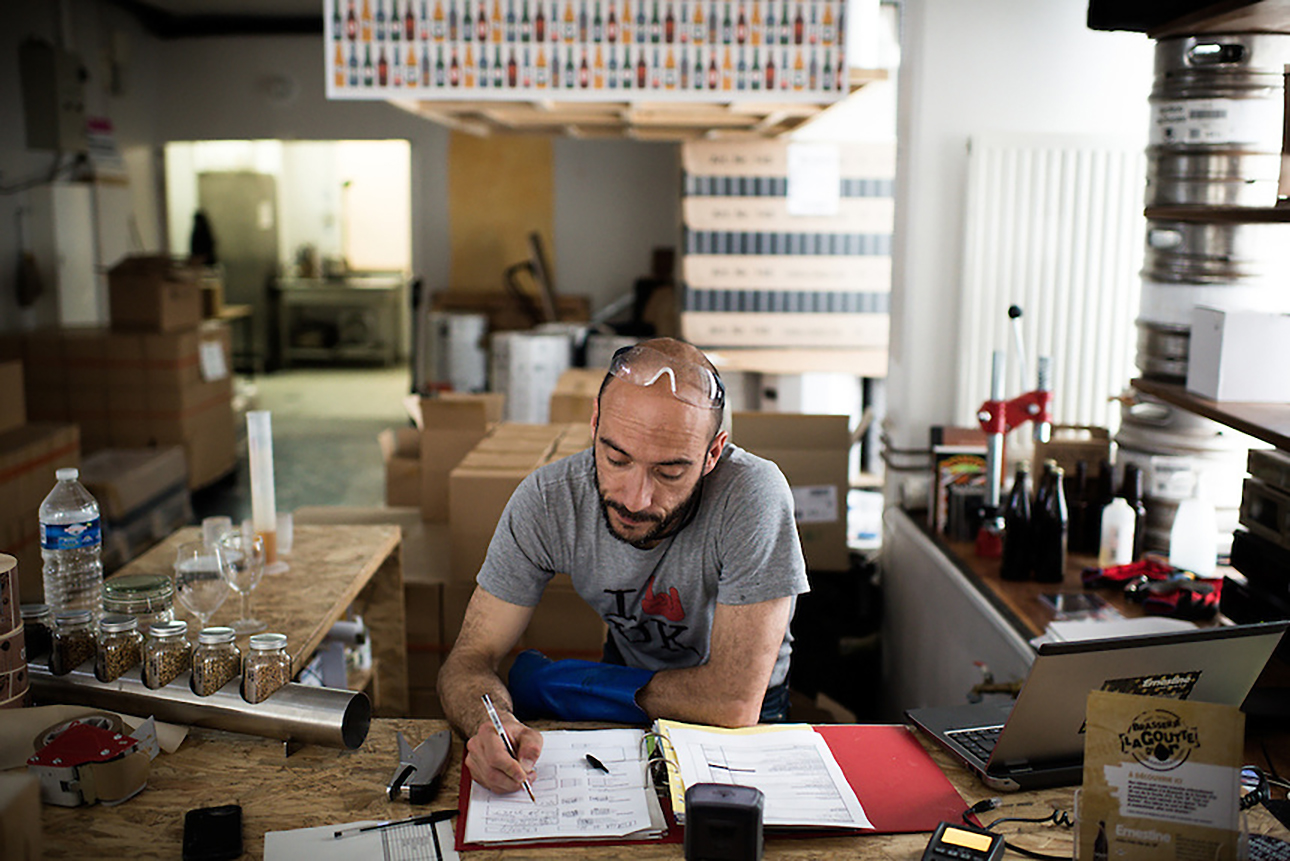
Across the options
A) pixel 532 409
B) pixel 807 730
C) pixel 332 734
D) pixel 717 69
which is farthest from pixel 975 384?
pixel 532 409

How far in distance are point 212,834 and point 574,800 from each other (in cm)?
52

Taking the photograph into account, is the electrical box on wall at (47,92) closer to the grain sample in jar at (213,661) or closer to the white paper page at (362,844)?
the grain sample in jar at (213,661)

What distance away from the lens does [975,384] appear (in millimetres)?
3848

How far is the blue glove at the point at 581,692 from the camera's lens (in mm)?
2027

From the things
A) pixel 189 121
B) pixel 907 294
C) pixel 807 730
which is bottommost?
pixel 807 730

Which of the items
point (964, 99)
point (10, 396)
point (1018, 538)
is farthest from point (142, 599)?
point (10, 396)

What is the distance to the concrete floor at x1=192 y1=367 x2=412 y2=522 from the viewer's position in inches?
278

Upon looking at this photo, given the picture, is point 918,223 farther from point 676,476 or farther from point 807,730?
point 807,730

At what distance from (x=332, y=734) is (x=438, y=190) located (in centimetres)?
834

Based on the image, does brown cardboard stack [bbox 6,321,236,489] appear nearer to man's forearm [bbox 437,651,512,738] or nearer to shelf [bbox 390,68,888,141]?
shelf [bbox 390,68,888,141]

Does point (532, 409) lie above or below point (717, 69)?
below

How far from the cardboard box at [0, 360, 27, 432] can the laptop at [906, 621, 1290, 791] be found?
4818 millimetres

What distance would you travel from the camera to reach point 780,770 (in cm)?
174

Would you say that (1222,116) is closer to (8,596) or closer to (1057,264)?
(1057,264)
